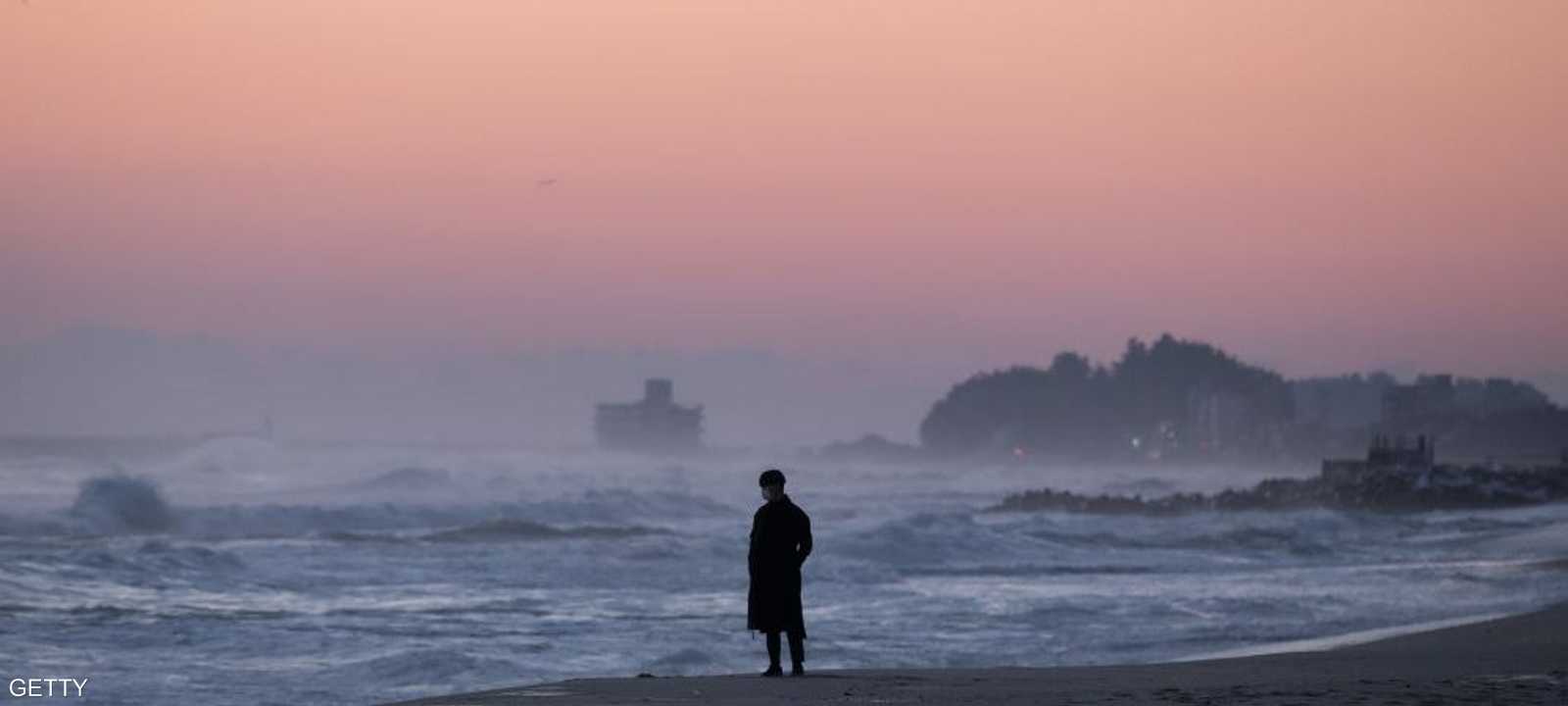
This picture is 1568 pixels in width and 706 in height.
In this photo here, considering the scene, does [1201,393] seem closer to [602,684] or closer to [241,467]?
[241,467]

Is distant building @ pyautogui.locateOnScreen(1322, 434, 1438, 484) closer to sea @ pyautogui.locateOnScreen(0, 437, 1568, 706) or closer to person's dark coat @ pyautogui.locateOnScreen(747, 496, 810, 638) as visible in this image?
sea @ pyautogui.locateOnScreen(0, 437, 1568, 706)

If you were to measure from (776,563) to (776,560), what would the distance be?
0.02m

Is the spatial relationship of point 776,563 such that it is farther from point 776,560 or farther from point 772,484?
point 772,484

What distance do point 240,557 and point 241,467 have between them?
161 ft

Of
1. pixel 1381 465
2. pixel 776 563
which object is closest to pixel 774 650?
pixel 776 563

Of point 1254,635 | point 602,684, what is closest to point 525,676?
Answer: point 602,684

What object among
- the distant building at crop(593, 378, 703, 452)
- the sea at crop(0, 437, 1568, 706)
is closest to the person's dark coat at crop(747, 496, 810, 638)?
the sea at crop(0, 437, 1568, 706)

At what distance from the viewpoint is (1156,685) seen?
11688 mm

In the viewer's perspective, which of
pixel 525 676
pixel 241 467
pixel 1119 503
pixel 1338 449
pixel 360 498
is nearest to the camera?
pixel 525 676

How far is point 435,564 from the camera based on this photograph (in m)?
28.6

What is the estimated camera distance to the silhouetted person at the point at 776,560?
12.0 metres

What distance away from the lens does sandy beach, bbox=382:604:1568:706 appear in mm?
10570

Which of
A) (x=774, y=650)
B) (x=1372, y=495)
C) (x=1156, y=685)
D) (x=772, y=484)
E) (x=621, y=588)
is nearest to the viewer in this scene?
(x=1156, y=685)

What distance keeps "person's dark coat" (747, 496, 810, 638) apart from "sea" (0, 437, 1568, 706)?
11.7 feet
